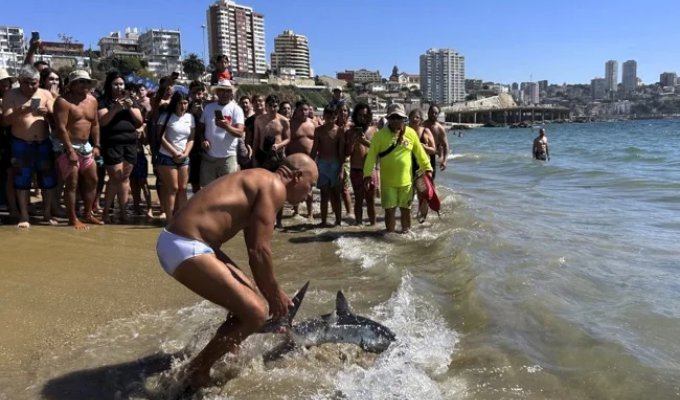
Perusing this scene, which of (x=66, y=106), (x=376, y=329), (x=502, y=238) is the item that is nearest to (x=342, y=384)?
(x=376, y=329)

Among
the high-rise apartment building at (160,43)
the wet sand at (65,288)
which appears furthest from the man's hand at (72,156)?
the high-rise apartment building at (160,43)

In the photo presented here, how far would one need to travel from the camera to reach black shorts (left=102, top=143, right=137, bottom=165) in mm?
7601

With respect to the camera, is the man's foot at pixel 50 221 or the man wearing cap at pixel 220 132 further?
the man wearing cap at pixel 220 132

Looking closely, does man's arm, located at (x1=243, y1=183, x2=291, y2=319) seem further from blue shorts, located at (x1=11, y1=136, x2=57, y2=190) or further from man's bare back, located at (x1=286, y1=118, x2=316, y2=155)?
man's bare back, located at (x1=286, y1=118, x2=316, y2=155)

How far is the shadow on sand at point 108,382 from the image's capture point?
343 centimetres

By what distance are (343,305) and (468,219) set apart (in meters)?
5.61

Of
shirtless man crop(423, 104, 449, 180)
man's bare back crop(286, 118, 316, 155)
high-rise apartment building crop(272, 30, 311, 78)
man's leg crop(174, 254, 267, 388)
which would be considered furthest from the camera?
high-rise apartment building crop(272, 30, 311, 78)

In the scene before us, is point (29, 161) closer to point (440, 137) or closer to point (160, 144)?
point (160, 144)

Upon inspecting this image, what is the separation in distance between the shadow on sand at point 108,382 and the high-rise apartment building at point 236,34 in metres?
153

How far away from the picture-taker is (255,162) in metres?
8.46

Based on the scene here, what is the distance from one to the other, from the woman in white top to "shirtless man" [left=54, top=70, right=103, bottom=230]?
33.0 inches

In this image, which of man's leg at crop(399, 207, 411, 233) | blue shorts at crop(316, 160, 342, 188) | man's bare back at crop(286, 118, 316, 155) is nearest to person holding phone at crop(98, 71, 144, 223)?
man's bare back at crop(286, 118, 316, 155)

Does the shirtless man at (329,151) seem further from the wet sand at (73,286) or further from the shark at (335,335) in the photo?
the shark at (335,335)

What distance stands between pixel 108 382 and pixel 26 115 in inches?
188
